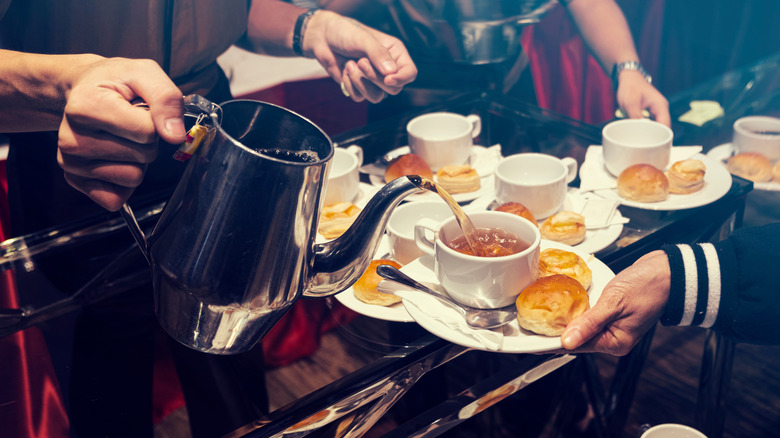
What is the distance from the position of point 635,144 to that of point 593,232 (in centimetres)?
29

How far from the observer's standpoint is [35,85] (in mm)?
620

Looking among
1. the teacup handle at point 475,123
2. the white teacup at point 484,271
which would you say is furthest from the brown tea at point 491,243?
the teacup handle at point 475,123

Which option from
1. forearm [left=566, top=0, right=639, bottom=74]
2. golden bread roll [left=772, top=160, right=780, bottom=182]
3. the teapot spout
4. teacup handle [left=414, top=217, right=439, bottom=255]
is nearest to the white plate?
golden bread roll [left=772, top=160, right=780, bottom=182]

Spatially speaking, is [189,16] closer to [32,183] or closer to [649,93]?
[32,183]

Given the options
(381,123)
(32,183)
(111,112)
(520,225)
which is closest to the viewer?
(111,112)

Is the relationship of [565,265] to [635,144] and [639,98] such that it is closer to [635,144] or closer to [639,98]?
[635,144]

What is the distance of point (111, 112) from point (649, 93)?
3.93 feet

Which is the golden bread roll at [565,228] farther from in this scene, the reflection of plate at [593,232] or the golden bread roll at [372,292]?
the golden bread roll at [372,292]

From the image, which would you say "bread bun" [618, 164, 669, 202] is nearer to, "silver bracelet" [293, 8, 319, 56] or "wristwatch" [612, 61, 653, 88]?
"wristwatch" [612, 61, 653, 88]

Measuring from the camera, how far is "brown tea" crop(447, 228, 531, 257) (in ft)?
2.28

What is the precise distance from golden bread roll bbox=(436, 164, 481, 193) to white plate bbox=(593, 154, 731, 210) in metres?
0.21

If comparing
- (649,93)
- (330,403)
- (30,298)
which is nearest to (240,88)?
(30,298)

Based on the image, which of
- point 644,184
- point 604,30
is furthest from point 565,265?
point 604,30

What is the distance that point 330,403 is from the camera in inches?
23.2
